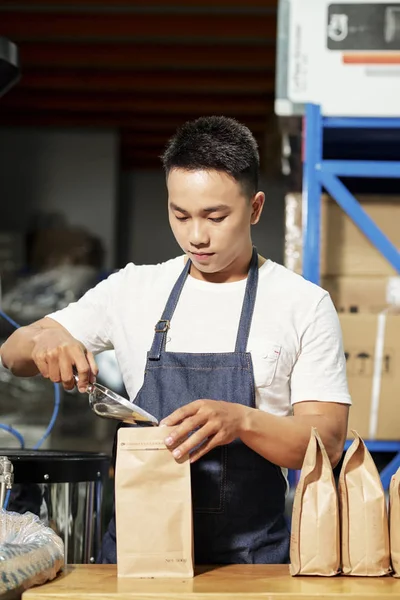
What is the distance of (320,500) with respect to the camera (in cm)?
172

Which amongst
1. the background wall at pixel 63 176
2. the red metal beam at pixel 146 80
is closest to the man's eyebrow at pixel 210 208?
the red metal beam at pixel 146 80

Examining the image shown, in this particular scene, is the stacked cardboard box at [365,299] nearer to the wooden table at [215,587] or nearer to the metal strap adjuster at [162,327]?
the metal strap adjuster at [162,327]

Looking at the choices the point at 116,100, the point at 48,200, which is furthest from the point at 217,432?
the point at 48,200

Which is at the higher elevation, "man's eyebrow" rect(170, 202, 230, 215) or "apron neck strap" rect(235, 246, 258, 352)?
"man's eyebrow" rect(170, 202, 230, 215)

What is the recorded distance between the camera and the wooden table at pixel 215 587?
1558 millimetres

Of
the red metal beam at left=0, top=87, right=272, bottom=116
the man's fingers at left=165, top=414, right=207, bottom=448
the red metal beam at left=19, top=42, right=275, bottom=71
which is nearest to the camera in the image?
the man's fingers at left=165, top=414, right=207, bottom=448

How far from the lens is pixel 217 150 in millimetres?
1936

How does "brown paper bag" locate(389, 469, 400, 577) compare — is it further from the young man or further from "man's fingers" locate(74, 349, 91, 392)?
"man's fingers" locate(74, 349, 91, 392)

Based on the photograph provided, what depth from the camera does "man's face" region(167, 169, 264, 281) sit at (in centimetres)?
191

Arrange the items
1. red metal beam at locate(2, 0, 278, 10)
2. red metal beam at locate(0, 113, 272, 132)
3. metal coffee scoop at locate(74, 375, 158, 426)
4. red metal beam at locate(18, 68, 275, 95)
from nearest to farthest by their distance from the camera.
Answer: metal coffee scoop at locate(74, 375, 158, 426)
red metal beam at locate(2, 0, 278, 10)
red metal beam at locate(18, 68, 275, 95)
red metal beam at locate(0, 113, 272, 132)

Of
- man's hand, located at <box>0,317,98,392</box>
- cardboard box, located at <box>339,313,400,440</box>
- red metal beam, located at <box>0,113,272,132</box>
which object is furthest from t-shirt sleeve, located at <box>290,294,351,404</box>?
red metal beam, located at <box>0,113,272,132</box>

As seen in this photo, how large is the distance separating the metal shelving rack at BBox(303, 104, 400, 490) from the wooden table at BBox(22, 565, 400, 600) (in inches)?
74.3

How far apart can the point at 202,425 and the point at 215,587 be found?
0.29 meters

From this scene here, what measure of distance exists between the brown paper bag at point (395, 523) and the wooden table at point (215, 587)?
3 centimetres
